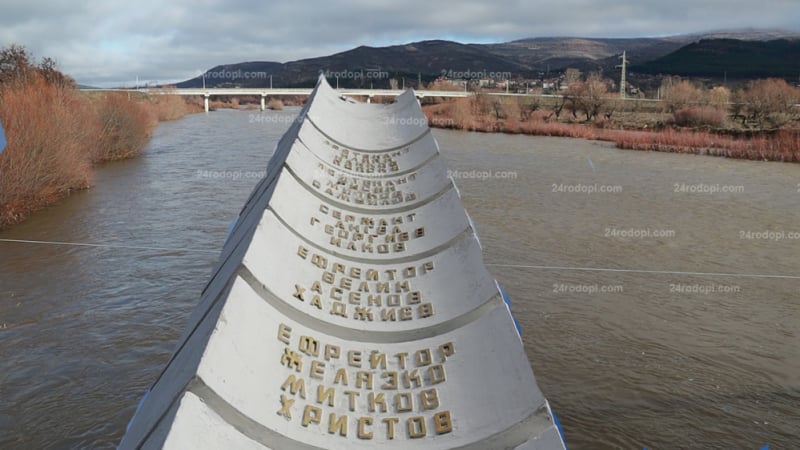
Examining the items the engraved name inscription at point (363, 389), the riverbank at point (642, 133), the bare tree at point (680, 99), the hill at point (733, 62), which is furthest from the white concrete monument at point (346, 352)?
the hill at point (733, 62)

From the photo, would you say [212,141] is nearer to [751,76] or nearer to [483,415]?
[483,415]

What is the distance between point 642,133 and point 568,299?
28.0 m

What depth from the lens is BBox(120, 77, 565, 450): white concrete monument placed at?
2459 millimetres

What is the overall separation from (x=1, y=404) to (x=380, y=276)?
5492 mm

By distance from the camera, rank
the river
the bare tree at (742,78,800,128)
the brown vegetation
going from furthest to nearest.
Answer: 1. the bare tree at (742,78,800,128)
2. the brown vegetation
3. the river

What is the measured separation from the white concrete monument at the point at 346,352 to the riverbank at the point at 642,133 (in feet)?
90.4

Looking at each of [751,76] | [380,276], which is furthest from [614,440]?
[751,76]

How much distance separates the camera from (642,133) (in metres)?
35.4

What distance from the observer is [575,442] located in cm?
641

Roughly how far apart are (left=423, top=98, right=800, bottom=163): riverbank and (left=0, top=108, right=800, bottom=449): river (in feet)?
24.8

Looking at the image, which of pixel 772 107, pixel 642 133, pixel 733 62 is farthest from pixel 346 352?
pixel 733 62

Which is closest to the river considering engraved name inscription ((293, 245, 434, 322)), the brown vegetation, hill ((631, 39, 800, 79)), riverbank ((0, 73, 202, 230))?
riverbank ((0, 73, 202, 230))

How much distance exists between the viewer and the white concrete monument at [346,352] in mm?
2459

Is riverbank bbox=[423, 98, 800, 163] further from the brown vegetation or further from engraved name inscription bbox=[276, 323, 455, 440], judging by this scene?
engraved name inscription bbox=[276, 323, 455, 440]
